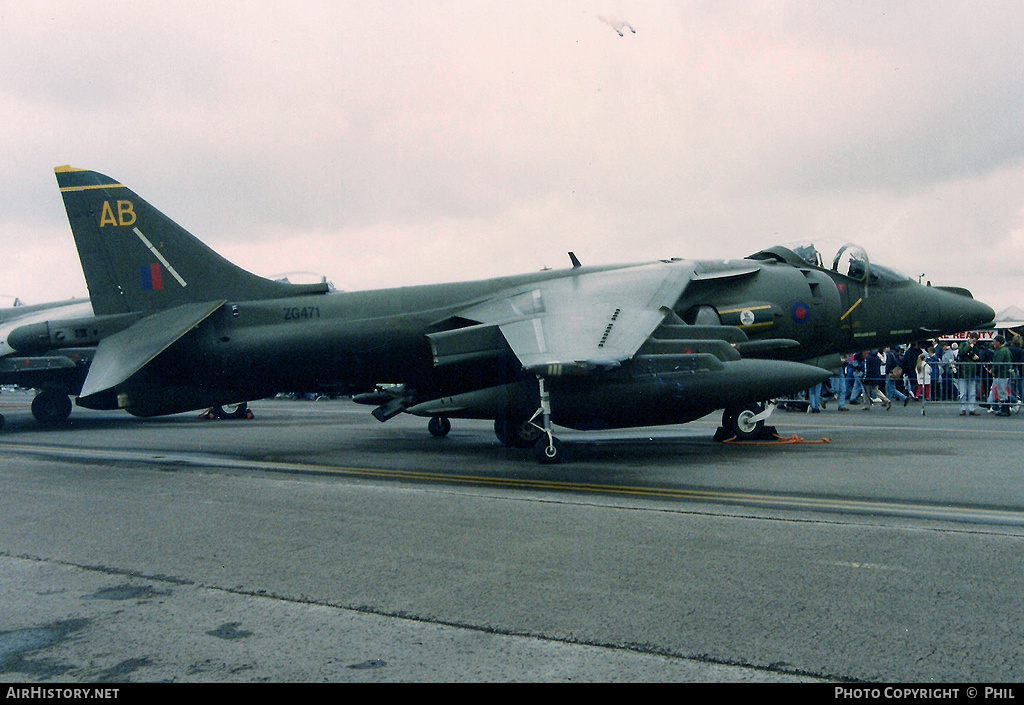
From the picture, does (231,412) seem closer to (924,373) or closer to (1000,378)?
(924,373)

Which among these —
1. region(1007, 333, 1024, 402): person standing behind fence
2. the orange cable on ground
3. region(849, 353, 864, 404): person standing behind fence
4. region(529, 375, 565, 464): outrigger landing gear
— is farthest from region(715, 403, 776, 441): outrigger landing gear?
region(849, 353, 864, 404): person standing behind fence

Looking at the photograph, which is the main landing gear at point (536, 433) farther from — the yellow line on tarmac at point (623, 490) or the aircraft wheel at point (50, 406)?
the aircraft wheel at point (50, 406)

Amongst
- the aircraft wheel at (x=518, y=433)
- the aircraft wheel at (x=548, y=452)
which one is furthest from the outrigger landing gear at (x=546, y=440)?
the aircraft wheel at (x=518, y=433)

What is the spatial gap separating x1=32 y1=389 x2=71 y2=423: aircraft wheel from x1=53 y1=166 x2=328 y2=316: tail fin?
10.0m

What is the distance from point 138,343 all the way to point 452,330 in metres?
4.76

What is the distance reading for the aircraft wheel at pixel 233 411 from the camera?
2311 centimetres

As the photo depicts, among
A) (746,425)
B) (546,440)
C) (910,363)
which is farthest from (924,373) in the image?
(546,440)

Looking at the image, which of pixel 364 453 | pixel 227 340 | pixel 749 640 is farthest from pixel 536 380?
pixel 749 640

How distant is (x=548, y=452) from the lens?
38.5 ft

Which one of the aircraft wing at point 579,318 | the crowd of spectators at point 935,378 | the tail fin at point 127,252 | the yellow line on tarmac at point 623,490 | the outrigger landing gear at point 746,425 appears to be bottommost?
the yellow line on tarmac at point 623,490

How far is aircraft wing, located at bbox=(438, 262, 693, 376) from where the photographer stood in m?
10.3

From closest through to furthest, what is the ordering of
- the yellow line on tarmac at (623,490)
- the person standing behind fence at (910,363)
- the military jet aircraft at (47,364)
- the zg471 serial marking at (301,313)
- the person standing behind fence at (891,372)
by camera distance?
the yellow line on tarmac at (623,490)
the zg471 serial marking at (301,313)
the military jet aircraft at (47,364)
the person standing behind fence at (891,372)
the person standing behind fence at (910,363)

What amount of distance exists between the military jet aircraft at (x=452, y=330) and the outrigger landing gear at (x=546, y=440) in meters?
0.04
